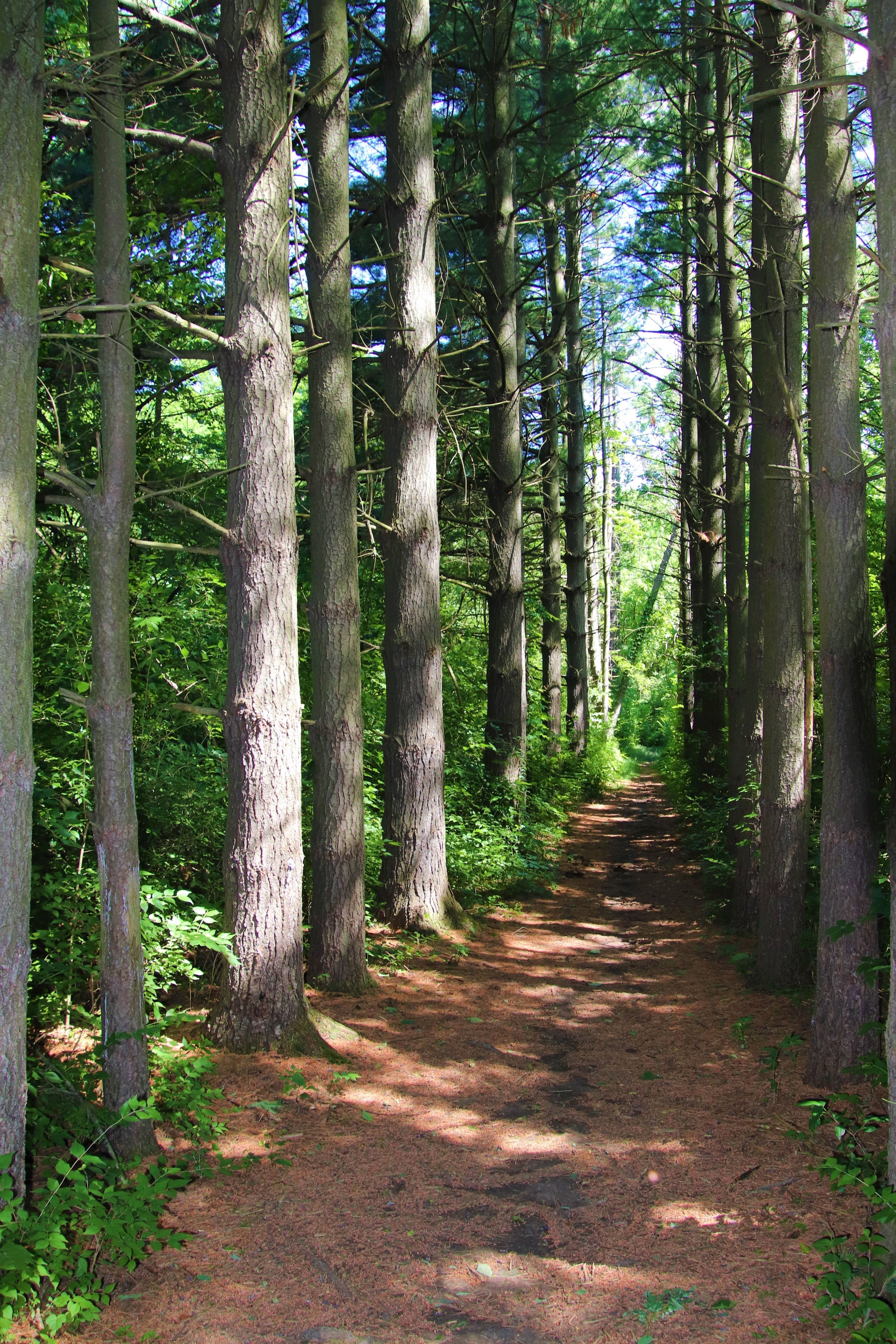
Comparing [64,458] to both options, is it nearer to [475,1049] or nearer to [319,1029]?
[319,1029]

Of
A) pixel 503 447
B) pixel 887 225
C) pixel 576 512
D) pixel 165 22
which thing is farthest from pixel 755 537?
pixel 576 512

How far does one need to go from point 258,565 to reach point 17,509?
2.05 metres

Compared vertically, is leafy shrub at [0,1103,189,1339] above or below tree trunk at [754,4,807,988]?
below

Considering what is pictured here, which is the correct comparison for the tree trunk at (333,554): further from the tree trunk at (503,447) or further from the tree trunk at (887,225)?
the tree trunk at (503,447)

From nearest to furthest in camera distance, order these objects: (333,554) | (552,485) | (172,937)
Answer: (172,937) < (333,554) < (552,485)

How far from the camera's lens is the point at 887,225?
304 cm

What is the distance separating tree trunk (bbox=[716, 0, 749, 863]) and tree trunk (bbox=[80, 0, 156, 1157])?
240 inches

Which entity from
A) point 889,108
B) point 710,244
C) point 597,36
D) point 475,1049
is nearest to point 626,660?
point 710,244

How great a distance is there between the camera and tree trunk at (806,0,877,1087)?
4.63 m

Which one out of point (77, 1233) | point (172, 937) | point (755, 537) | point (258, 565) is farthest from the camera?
point (755, 537)

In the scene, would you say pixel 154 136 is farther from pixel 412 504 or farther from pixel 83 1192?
pixel 83 1192

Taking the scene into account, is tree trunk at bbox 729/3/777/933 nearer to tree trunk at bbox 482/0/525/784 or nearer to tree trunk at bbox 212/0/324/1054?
tree trunk at bbox 212/0/324/1054

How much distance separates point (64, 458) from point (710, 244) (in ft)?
31.7

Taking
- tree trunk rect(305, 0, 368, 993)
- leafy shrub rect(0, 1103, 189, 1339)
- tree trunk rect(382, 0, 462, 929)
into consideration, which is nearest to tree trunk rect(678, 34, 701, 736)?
tree trunk rect(382, 0, 462, 929)
